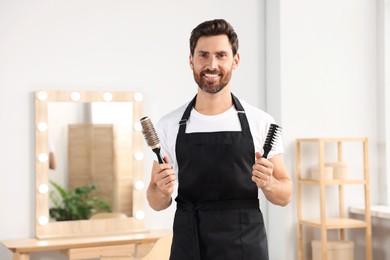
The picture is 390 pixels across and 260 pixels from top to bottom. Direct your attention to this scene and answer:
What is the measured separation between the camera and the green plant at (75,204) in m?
3.72

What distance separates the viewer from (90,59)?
3.86 meters

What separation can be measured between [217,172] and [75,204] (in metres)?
2.07

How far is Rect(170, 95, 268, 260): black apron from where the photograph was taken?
1864mm

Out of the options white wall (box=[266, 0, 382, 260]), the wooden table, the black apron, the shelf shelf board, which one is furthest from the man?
white wall (box=[266, 0, 382, 260])

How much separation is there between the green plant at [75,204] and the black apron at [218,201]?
1941mm

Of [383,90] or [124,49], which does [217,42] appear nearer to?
[124,49]

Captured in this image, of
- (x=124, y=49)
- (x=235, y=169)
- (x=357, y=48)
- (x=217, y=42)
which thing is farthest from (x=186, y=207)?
(x=357, y=48)

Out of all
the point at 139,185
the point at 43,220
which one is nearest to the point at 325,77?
the point at 139,185

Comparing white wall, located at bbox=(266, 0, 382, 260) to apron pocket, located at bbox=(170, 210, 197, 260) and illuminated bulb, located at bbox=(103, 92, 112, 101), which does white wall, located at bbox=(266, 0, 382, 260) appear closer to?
illuminated bulb, located at bbox=(103, 92, 112, 101)

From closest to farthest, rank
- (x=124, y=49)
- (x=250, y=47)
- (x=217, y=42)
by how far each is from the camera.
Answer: (x=217, y=42) < (x=124, y=49) < (x=250, y=47)

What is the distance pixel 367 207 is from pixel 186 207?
2520mm

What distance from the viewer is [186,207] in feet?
6.25

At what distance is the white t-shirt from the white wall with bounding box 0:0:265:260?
75.5 inches

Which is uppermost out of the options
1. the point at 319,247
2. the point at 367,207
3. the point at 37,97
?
the point at 37,97
